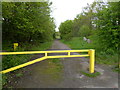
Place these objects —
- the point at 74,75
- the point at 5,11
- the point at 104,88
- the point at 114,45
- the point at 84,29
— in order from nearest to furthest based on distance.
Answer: the point at 104,88
the point at 74,75
the point at 5,11
the point at 114,45
the point at 84,29

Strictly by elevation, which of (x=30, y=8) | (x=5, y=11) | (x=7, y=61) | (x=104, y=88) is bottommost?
(x=104, y=88)

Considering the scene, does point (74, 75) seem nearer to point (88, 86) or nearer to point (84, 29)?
point (88, 86)

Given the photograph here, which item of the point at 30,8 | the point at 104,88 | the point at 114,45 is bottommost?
the point at 104,88

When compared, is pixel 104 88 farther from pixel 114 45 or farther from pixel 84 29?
pixel 84 29

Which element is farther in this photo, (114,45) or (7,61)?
(114,45)

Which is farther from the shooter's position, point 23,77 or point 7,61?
point 7,61

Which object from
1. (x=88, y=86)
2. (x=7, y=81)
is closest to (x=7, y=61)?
(x=7, y=81)

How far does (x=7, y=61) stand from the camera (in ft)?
12.9

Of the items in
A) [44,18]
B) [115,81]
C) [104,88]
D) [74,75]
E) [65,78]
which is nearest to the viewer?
[104,88]

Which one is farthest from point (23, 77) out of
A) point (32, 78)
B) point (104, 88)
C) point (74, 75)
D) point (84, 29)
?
point (84, 29)

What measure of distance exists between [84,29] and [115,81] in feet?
42.6

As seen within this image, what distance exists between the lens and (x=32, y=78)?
3.00 metres

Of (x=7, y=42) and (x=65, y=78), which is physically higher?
(x=7, y=42)

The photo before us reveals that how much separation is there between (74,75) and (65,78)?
0.41 m
